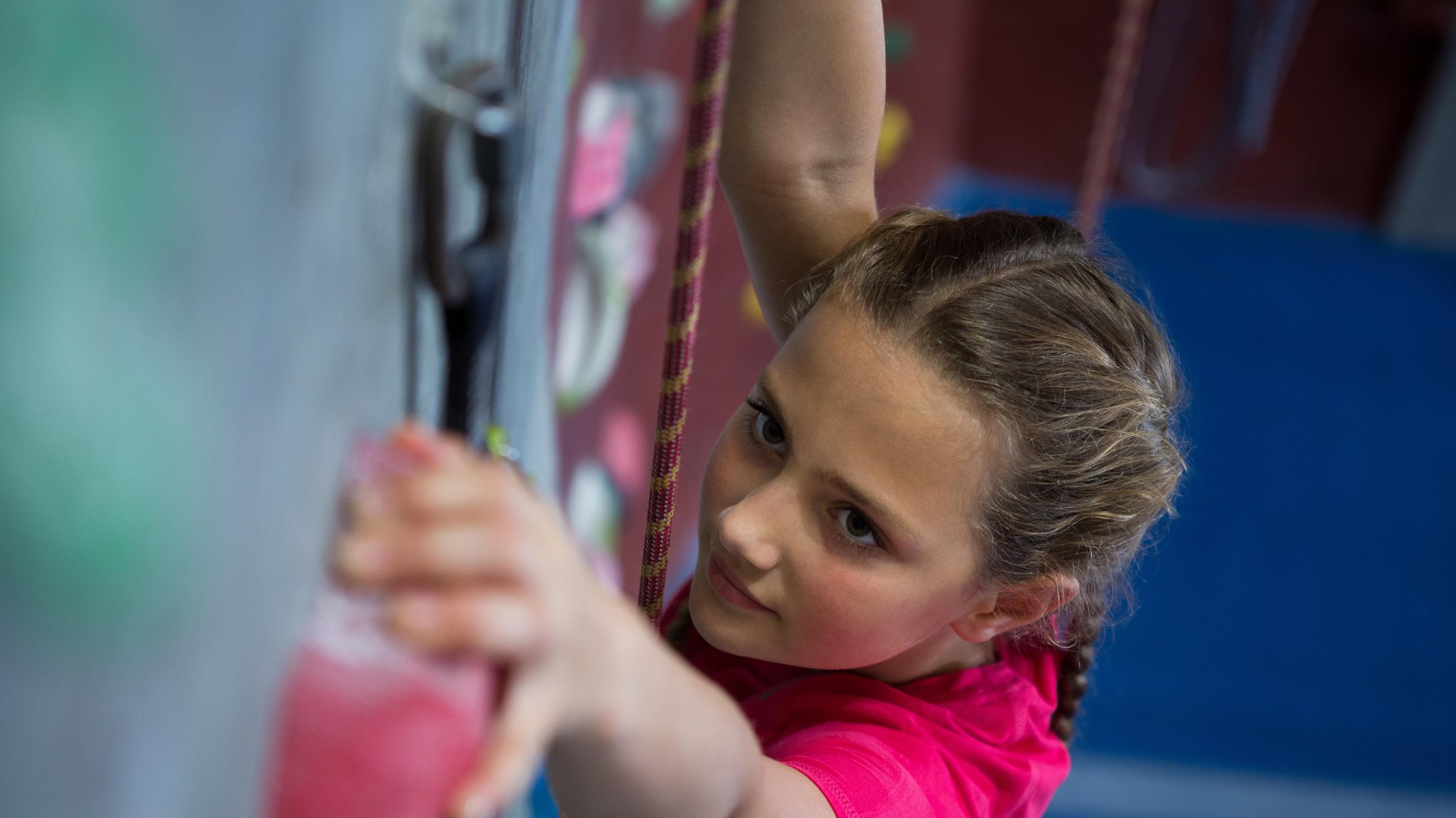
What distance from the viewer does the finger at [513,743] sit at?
1.00ft

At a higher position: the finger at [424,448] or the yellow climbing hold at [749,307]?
the finger at [424,448]

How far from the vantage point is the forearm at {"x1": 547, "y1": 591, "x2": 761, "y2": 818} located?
0.37 metres

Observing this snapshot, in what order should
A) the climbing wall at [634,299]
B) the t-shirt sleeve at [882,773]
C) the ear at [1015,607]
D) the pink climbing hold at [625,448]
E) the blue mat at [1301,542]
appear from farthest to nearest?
the blue mat at [1301,542] < the pink climbing hold at [625,448] < the climbing wall at [634,299] < the ear at [1015,607] < the t-shirt sleeve at [882,773]

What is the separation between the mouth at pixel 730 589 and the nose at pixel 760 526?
0.03m

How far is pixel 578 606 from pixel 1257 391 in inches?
124

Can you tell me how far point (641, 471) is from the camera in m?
1.84

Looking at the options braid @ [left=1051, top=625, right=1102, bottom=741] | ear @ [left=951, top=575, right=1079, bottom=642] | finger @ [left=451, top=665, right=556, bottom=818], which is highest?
finger @ [left=451, top=665, right=556, bottom=818]

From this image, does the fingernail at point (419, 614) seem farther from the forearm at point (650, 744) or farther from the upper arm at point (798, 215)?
the upper arm at point (798, 215)

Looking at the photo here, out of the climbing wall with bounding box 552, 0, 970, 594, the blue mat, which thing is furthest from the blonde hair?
the blue mat

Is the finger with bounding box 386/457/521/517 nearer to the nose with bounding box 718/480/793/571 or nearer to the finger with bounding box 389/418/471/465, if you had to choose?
the finger with bounding box 389/418/471/465

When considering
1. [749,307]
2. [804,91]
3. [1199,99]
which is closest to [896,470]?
[804,91]

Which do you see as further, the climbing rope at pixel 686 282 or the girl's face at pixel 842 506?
Result: the girl's face at pixel 842 506

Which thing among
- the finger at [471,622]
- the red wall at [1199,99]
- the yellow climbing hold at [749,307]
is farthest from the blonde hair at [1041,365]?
the red wall at [1199,99]

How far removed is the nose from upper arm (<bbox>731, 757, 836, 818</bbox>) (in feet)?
0.33
